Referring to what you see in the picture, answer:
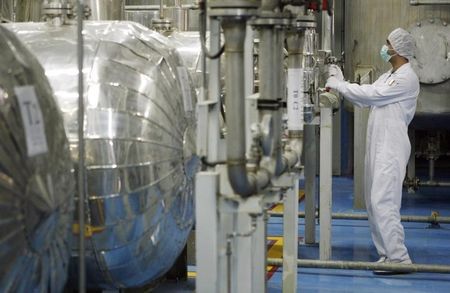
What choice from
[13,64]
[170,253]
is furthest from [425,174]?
[13,64]

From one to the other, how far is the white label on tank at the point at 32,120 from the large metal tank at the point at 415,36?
520cm

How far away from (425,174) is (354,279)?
191 inches

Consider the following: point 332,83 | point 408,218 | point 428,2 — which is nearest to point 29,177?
point 332,83

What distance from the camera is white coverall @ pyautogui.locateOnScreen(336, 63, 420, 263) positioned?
5.49 metres

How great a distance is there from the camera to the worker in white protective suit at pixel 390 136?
5488 mm

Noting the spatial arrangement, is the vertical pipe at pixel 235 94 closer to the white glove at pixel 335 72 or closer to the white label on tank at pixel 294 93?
the white label on tank at pixel 294 93

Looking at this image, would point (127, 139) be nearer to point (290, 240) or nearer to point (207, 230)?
point (207, 230)

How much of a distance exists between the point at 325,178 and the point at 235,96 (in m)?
3.14

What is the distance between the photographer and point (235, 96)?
101 inches

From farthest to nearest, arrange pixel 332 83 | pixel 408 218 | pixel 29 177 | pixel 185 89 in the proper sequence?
pixel 408 218
pixel 332 83
pixel 185 89
pixel 29 177

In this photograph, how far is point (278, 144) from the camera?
3.07m

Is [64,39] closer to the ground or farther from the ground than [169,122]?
farther from the ground

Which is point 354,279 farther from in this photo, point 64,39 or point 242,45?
point 242,45

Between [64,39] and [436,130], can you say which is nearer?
[64,39]
